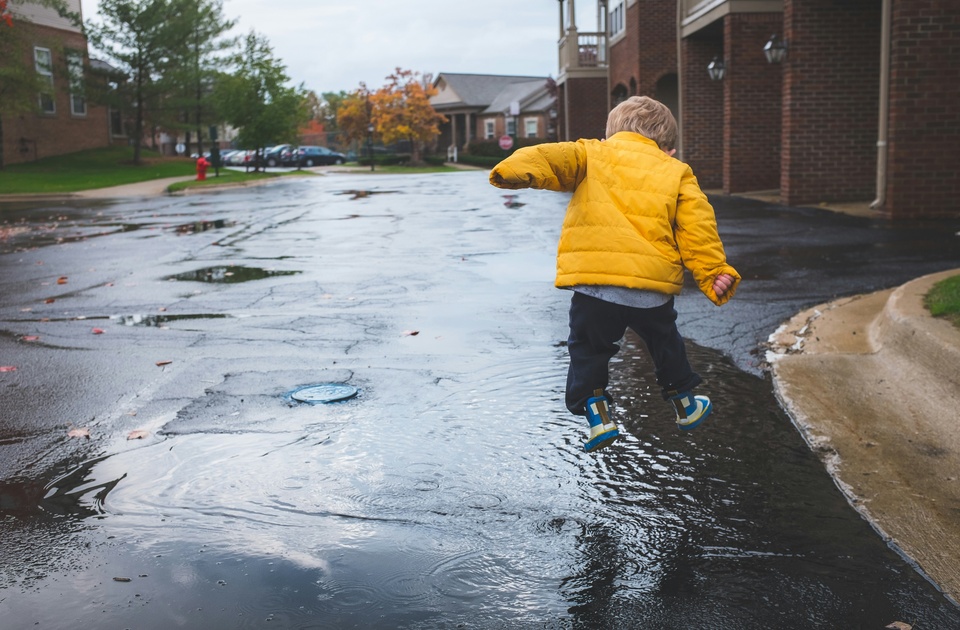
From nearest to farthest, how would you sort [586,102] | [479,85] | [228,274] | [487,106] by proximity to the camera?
[228,274] → [586,102] → [487,106] → [479,85]

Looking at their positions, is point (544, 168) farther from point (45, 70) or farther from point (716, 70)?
point (45, 70)

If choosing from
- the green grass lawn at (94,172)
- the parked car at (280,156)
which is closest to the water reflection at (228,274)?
the green grass lawn at (94,172)

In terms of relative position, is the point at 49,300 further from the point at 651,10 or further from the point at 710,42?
the point at 651,10

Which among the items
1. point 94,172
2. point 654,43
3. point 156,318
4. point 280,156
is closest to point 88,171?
point 94,172

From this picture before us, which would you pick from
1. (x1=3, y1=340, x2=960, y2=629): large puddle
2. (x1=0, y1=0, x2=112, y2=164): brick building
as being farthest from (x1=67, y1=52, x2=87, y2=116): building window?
(x1=3, y1=340, x2=960, y2=629): large puddle

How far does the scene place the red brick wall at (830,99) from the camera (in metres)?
17.0

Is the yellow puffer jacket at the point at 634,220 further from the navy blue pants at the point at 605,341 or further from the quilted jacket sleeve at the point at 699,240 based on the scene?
the navy blue pants at the point at 605,341

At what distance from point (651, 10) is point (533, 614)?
2856 centimetres

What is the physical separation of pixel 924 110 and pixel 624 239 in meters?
11.6

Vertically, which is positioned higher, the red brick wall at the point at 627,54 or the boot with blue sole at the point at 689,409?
the red brick wall at the point at 627,54

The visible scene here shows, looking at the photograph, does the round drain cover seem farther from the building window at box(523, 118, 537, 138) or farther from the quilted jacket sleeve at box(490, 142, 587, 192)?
the building window at box(523, 118, 537, 138)

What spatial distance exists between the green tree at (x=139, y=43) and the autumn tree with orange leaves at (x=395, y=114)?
25.3 meters

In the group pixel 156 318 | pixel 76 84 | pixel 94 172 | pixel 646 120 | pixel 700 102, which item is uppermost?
pixel 76 84

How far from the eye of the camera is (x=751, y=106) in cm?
2039
